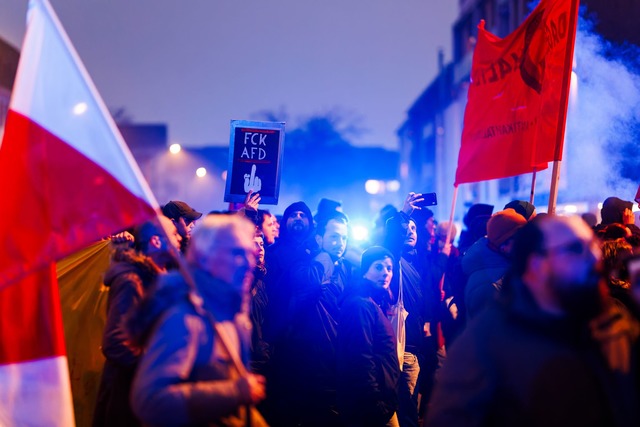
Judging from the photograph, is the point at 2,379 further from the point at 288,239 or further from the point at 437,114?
the point at 437,114

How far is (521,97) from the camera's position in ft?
24.9

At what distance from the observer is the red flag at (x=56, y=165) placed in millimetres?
4027

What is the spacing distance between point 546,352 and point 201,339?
145 centimetres

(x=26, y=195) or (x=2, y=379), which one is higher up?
(x=26, y=195)

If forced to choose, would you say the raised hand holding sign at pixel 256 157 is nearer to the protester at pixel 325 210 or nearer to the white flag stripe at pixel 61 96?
the protester at pixel 325 210

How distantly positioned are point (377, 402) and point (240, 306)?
7.99 feet

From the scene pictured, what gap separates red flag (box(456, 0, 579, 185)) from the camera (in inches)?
274

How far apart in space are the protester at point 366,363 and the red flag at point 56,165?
2283mm

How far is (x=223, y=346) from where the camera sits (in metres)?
3.47

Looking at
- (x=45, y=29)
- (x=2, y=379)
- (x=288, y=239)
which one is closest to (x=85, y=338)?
(x=288, y=239)

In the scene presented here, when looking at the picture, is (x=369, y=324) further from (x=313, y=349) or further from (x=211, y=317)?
(x=211, y=317)

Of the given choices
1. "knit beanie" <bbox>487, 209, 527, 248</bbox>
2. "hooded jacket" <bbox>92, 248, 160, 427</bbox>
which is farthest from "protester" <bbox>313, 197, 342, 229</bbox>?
"hooded jacket" <bbox>92, 248, 160, 427</bbox>

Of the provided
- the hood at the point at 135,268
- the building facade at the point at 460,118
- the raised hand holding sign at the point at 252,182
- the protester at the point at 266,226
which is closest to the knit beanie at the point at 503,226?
the hood at the point at 135,268

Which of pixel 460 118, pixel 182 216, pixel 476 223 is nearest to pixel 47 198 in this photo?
pixel 182 216
